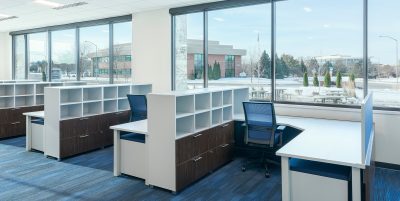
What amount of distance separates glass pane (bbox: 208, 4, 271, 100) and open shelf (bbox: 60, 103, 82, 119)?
2.17m

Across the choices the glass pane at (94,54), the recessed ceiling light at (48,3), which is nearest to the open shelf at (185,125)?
the recessed ceiling light at (48,3)

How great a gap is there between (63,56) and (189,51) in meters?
3.84

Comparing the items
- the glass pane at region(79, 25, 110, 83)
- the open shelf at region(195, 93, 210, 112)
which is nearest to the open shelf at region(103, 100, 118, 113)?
the glass pane at region(79, 25, 110, 83)

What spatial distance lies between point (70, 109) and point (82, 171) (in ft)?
3.86

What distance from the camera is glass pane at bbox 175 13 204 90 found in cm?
541

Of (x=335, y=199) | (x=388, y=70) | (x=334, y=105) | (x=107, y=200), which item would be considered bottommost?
(x=107, y=200)

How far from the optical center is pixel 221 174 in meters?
3.71

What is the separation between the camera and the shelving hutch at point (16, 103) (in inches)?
218

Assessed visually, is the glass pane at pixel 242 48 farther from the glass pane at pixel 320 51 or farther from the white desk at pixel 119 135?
the white desk at pixel 119 135

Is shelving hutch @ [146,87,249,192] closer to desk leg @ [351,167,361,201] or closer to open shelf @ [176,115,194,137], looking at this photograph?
open shelf @ [176,115,194,137]

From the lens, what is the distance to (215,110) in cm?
393

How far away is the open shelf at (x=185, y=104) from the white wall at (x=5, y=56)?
7.63 metres

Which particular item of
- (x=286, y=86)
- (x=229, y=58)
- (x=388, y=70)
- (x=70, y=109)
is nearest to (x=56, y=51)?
(x=70, y=109)

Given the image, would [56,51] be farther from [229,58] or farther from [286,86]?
[286,86]
